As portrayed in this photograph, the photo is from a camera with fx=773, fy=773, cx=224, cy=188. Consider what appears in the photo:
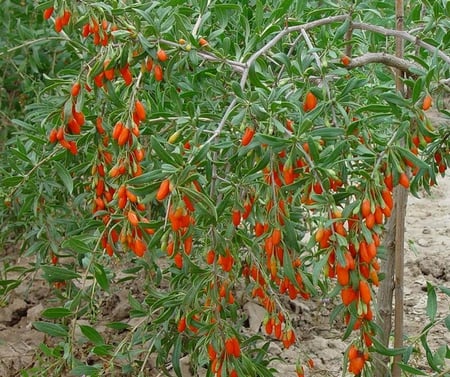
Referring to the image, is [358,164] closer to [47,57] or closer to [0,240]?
[0,240]

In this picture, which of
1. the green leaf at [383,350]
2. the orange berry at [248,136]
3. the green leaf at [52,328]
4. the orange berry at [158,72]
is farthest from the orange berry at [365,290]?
the green leaf at [52,328]

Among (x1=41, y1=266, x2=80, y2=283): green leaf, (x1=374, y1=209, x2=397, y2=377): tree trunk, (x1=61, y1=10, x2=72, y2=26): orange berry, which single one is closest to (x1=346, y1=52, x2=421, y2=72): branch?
(x1=374, y1=209, x2=397, y2=377): tree trunk

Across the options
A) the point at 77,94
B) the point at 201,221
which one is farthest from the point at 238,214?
the point at 77,94

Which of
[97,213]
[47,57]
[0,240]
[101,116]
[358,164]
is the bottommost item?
[0,240]

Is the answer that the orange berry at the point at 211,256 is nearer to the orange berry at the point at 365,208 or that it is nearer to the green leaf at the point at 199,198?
the green leaf at the point at 199,198

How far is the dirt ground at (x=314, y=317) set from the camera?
328 centimetres

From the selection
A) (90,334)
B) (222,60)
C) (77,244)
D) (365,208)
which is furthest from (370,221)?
(90,334)

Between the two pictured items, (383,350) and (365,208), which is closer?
(365,208)

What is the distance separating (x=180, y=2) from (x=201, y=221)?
27.5 inches

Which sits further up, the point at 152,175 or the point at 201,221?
the point at 152,175

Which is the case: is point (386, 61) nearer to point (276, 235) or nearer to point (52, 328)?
point (276, 235)

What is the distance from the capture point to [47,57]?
13.2 ft

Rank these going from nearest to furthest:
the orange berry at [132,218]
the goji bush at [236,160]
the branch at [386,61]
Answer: the goji bush at [236,160]
the orange berry at [132,218]
the branch at [386,61]

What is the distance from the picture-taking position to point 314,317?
375 centimetres
